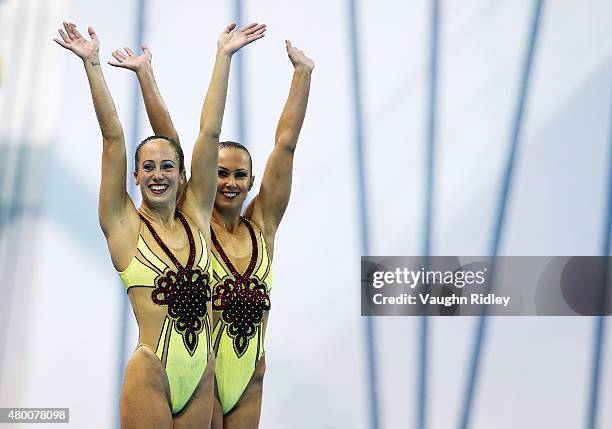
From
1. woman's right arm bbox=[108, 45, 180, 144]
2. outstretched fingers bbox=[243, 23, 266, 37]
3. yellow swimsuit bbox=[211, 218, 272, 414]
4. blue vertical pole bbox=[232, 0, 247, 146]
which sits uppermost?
blue vertical pole bbox=[232, 0, 247, 146]

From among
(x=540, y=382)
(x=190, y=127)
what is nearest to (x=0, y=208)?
(x=190, y=127)

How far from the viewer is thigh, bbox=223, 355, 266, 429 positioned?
341cm

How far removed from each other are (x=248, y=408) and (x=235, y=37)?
1.16 meters

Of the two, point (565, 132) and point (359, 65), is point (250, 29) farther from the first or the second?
point (565, 132)

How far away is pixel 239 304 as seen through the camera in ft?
11.2

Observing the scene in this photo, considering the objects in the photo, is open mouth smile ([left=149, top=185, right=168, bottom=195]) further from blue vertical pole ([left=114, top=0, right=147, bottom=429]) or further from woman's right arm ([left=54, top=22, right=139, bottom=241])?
blue vertical pole ([left=114, top=0, right=147, bottom=429])

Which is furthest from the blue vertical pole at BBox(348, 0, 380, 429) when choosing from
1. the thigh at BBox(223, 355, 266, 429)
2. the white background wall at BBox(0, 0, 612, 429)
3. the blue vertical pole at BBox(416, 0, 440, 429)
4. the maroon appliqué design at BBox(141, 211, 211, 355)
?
the maroon appliqué design at BBox(141, 211, 211, 355)

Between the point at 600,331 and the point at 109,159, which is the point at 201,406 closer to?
the point at 109,159

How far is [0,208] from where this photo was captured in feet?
15.1

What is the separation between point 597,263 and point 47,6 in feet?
8.51

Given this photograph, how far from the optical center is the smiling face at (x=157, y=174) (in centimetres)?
313

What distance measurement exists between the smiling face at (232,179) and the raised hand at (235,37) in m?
0.39

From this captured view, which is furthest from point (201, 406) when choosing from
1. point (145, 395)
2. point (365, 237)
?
point (365, 237)

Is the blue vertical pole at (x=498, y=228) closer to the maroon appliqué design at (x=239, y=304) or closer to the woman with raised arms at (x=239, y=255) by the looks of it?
the woman with raised arms at (x=239, y=255)
